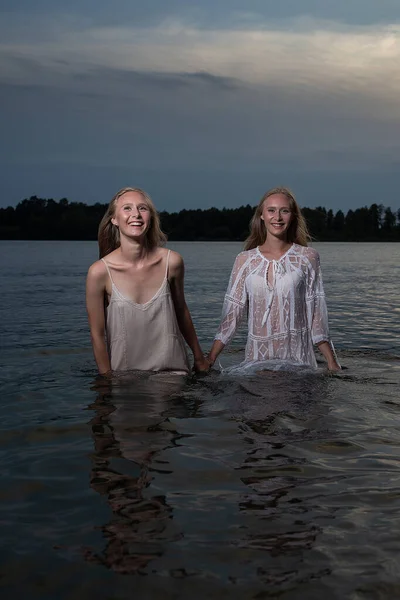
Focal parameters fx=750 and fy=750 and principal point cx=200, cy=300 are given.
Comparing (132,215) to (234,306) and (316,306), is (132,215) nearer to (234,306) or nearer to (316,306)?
(234,306)

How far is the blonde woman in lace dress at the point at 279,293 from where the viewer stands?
7.24 m

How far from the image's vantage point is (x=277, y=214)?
282 inches

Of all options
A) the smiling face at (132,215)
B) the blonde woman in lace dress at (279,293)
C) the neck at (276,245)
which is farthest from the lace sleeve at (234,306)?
the smiling face at (132,215)

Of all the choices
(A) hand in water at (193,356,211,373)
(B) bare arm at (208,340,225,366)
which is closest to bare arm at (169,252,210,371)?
(A) hand in water at (193,356,211,373)

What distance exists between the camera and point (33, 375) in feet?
27.6

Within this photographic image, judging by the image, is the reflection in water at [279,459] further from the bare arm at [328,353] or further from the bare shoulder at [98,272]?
the bare shoulder at [98,272]

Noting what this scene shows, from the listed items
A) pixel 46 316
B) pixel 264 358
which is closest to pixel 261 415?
pixel 264 358

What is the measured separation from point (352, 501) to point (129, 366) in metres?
3.40

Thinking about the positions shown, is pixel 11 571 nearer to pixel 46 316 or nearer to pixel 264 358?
pixel 264 358

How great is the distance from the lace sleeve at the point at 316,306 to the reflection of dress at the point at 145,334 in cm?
130

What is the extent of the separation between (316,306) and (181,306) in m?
1.33

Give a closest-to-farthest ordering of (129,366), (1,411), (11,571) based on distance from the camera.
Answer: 1. (11,571)
2. (1,411)
3. (129,366)

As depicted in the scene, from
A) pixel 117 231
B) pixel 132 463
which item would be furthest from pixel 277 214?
pixel 132 463

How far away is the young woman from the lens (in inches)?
269
